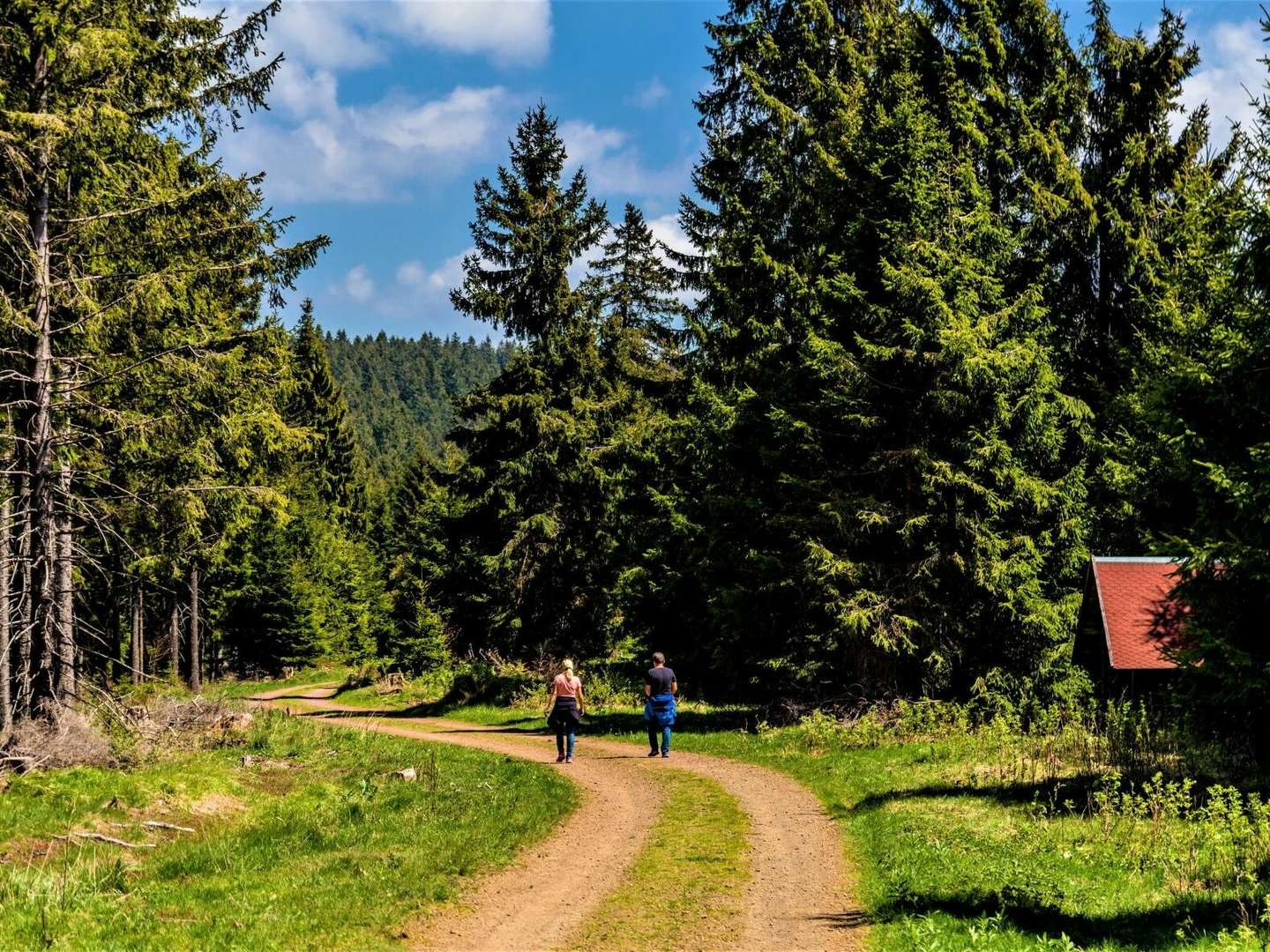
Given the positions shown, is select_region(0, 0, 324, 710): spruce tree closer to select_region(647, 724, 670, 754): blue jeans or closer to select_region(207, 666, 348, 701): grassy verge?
select_region(647, 724, 670, 754): blue jeans

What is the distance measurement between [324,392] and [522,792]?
6693cm

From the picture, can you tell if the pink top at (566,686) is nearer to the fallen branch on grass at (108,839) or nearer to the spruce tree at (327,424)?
the fallen branch on grass at (108,839)

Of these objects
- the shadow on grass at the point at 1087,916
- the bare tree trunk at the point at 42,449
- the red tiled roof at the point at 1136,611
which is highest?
the bare tree trunk at the point at 42,449

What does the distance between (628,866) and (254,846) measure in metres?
4.41

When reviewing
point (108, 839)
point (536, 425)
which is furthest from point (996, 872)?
point (536, 425)

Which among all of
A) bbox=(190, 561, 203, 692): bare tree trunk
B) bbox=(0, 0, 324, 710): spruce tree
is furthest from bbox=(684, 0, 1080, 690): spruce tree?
bbox=(190, 561, 203, 692): bare tree trunk

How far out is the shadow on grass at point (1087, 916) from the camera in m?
8.01

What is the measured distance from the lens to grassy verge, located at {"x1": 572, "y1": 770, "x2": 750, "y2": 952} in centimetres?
800

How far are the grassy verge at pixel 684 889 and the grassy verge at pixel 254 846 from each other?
64.5 inches

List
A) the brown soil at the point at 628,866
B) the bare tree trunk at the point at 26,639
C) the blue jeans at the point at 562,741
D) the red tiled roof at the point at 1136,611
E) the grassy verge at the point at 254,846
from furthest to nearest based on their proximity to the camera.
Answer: the red tiled roof at the point at 1136,611
the blue jeans at the point at 562,741
the bare tree trunk at the point at 26,639
the brown soil at the point at 628,866
the grassy verge at the point at 254,846

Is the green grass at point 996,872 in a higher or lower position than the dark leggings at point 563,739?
lower

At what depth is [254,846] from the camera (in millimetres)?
10562

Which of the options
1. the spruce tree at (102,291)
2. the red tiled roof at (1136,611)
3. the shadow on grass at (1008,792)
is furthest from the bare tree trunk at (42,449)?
the red tiled roof at (1136,611)

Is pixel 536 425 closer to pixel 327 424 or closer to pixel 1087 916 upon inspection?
pixel 1087 916
